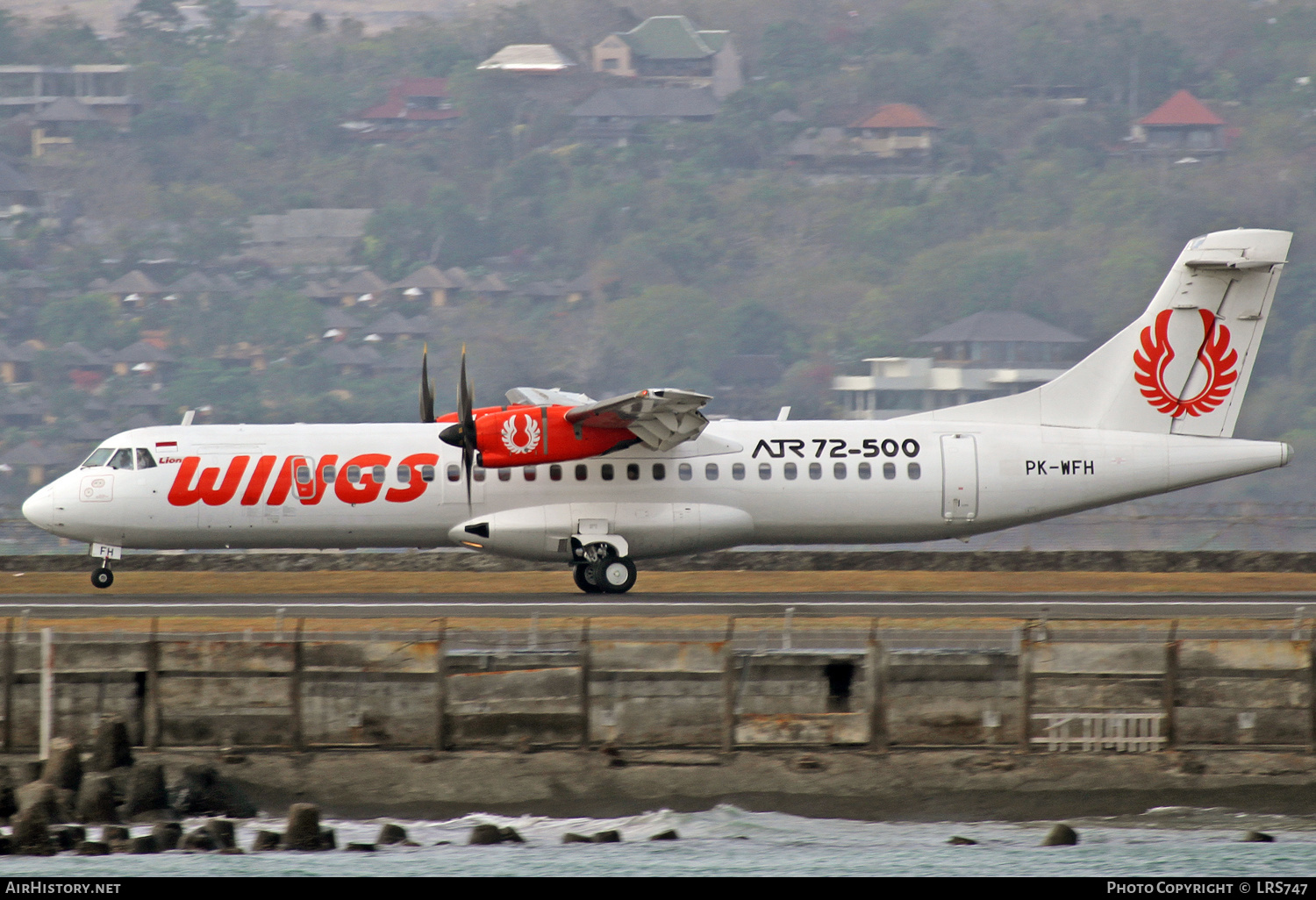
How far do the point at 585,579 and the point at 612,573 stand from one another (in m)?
0.58

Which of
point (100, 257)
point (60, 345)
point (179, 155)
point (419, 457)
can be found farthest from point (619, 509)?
point (179, 155)

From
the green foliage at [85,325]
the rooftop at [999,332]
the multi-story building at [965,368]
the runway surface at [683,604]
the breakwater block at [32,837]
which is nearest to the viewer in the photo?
the breakwater block at [32,837]

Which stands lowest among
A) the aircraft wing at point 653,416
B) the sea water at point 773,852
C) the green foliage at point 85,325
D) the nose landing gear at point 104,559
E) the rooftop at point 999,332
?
the sea water at point 773,852

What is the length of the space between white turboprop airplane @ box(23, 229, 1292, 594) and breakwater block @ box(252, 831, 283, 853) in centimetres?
1093

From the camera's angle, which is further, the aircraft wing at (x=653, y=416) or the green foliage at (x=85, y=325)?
the green foliage at (x=85, y=325)

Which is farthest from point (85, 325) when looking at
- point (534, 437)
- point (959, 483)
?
point (959, 483)

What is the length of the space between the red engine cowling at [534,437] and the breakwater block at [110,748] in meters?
9.84

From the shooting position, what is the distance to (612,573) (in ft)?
100

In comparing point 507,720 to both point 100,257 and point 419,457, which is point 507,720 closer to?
point 419,457

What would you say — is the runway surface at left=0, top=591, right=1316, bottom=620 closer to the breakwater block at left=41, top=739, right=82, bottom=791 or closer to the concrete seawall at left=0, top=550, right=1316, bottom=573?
the concrete seawall at left=0, top=550, right=1316, bottom=573

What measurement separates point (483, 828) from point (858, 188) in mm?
175342

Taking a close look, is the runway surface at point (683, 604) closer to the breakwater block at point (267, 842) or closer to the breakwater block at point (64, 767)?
the breakwater block at point (64, 767)

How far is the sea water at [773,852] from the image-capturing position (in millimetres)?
19531

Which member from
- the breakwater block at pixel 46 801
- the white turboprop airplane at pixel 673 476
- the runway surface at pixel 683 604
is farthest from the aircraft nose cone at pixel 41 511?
the breakwater block at pixel 46 801
